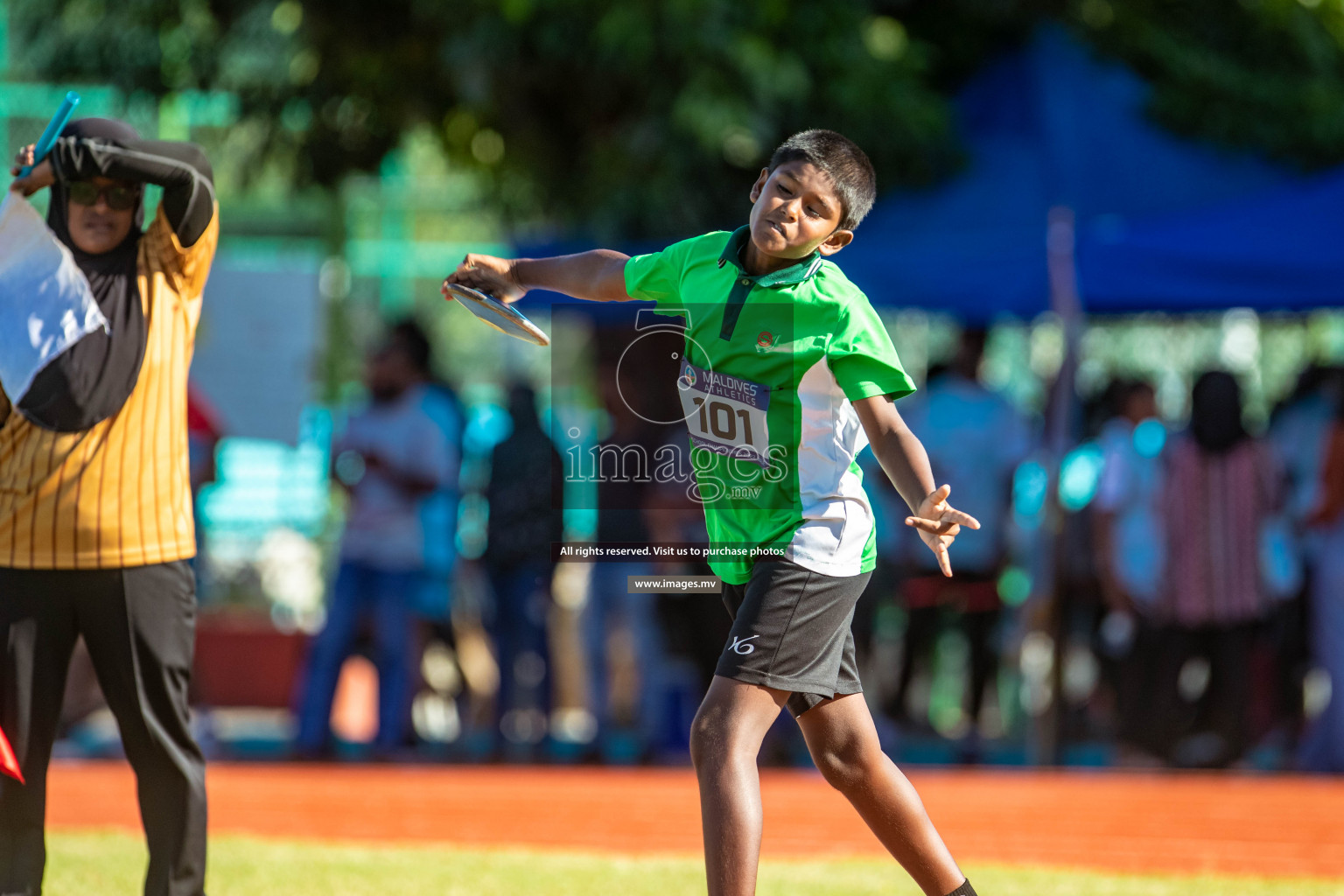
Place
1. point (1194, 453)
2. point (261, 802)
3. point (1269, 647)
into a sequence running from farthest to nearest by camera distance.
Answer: point (1269, 647)
point (1194, 453)
point (261, 802)

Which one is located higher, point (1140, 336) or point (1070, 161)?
point (1070, 161)

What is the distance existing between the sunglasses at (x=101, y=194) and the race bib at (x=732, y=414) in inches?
58.7

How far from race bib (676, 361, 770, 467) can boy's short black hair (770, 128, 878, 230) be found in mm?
435

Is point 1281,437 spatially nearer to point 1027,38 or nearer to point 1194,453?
point 1194,453

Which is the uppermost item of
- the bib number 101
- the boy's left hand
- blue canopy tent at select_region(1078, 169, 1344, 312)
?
blue canopy tent at select_region(1078, 169, 1344, 312)

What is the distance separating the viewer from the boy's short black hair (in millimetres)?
3373

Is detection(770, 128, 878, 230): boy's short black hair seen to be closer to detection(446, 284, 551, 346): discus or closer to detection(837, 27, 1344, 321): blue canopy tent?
detection(446, 284, 551, 346): discus

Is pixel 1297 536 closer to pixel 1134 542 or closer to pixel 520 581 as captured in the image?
pixel 1134 542

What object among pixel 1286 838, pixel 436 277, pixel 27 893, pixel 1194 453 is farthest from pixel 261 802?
pixel 436 277

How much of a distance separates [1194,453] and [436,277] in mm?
8609

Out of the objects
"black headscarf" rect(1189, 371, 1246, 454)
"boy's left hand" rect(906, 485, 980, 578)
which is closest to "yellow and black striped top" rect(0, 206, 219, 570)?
"boy's left hand" rect(906, 485, 980, 578)

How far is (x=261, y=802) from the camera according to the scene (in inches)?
286

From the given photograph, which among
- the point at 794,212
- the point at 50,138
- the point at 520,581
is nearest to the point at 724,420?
the point at 794,212

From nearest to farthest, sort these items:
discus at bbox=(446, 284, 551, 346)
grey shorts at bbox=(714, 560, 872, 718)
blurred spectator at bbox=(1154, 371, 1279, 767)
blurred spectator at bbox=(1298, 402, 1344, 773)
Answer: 1. grey shorts at bbox=(714, 560, 872, 718)
2. discus at bbox=(446, 284, 551, 346)
3. blurred spectator at bbox=(1298, 402, 1344, 773)
4. blurred spectator at bbox=(1154, 371, 1279, 767)
